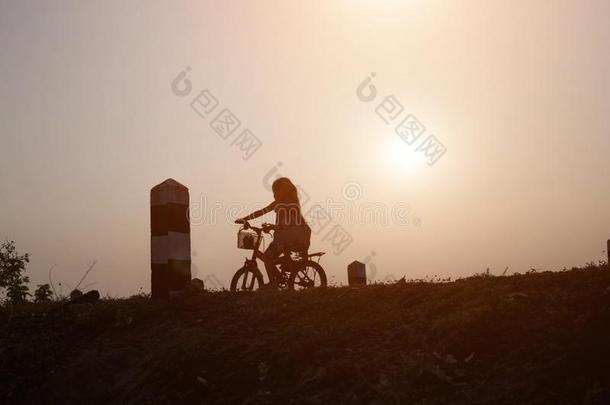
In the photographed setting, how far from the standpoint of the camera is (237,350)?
763 cm

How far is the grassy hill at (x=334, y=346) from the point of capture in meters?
6.11

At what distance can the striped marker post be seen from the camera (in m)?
10.6

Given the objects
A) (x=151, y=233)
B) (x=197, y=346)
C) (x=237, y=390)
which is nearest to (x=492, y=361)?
(x=237, y=390)

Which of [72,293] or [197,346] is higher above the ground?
[72,293]

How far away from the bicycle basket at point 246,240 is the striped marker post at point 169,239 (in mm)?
2147

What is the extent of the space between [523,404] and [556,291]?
98.9 inches

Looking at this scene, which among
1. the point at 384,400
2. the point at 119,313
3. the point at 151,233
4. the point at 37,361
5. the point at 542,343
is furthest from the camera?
the point at 151,233

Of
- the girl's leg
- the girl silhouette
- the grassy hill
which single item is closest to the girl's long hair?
the girl silhouette

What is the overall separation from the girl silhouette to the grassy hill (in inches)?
116

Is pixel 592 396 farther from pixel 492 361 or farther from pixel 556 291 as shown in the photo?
pixel 556 291

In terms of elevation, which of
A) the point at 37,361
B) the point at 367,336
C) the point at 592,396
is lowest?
the point at 592,396

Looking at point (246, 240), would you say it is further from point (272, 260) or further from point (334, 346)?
point (334, 346)

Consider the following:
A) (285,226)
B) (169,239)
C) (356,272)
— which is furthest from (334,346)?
(356,272)

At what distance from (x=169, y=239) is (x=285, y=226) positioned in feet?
8.85
